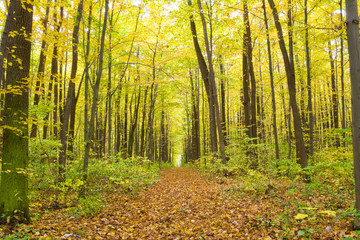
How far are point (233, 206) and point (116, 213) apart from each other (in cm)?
339

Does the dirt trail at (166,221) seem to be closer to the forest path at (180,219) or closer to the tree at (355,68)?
the forest path at (180,219)

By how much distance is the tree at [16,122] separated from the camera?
4.67m

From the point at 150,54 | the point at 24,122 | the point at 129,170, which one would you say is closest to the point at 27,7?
the point at 24,122

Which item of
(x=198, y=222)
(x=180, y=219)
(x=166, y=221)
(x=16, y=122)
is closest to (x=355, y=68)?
(x=198, y=222)

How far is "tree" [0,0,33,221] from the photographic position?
15.3ft

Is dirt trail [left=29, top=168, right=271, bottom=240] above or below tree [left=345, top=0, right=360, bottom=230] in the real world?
below

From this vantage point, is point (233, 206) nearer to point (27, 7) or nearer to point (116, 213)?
point (116, 213)

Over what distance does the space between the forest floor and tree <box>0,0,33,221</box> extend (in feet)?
2.12

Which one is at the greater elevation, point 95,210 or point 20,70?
point 20,70

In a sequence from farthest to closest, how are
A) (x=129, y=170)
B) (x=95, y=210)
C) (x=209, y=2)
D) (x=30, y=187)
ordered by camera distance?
(x=209, y=2) → (x=129, y=170) → (x=30, y=187) → (x=95, y=210)

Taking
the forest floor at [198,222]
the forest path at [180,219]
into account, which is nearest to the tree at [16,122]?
the forest floor at [198,222]

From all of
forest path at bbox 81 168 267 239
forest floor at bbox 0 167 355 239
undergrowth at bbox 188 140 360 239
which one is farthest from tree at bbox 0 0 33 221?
undergrowth at bbox 188 140 360 239

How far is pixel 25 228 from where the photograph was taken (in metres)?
4.48

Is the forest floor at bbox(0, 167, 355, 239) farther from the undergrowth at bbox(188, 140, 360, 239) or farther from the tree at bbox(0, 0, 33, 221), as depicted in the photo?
the tree at bbox(0, 0, 33, 221)
